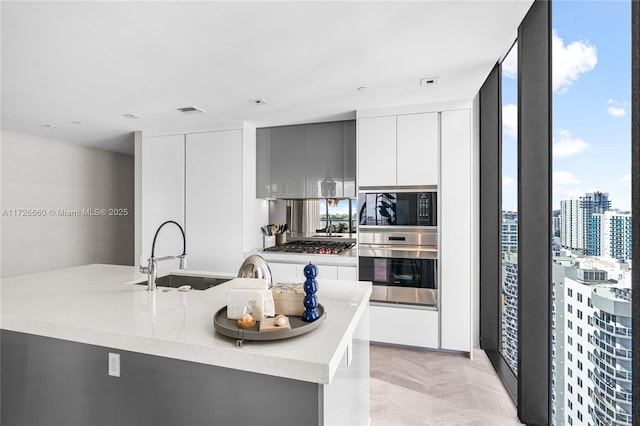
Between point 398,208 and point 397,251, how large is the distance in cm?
43

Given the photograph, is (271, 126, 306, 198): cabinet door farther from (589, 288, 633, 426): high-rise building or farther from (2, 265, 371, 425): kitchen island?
(589, 288, 633, 426): high-rise building

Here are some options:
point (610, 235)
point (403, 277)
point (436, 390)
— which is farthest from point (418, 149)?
point (436, 390)

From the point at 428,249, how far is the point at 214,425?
2.47 metres

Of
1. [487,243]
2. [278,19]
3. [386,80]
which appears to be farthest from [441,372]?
[278,19]

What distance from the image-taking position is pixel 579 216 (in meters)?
1.59

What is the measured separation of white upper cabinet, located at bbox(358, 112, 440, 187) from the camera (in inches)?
123

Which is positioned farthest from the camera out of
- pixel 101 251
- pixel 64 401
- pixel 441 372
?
pixel 101 251

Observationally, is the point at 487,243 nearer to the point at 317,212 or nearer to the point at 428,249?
the point at 428,249

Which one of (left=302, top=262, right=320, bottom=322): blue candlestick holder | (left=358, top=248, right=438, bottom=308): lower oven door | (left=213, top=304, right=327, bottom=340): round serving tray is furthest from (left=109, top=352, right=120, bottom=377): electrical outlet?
(left=358, top=248, right=438, bottom=308): lower oven door

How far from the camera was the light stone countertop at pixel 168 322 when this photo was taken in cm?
104

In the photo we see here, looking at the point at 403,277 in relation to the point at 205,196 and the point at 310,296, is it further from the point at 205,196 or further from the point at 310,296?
the point at 205,196

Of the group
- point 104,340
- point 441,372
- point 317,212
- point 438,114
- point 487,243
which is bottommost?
point 441,372

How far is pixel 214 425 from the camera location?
1171 millimetres

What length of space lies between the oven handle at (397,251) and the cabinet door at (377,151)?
632mm
